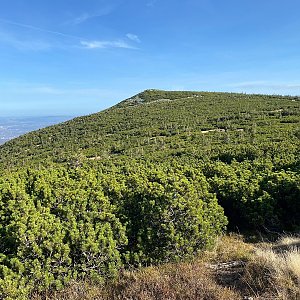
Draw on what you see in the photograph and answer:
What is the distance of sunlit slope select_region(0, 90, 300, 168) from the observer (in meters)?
33.4

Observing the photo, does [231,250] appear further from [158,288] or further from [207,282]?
[158,288]

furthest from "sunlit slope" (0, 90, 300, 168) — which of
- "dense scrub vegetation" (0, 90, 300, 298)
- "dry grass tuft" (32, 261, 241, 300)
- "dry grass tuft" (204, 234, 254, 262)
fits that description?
"dry grass tuft" (32, 261, 241, 300)

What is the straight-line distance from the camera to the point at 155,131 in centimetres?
4441

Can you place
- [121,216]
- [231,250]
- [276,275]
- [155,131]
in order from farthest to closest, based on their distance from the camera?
[155,131] < [231,250] < [121,216] < [276,275]

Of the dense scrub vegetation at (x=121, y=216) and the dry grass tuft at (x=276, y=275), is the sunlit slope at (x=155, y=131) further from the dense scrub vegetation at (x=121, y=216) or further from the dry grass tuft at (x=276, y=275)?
the dry grass tuft at (x=276, y=275)

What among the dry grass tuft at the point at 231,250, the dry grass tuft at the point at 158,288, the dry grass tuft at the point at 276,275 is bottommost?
the dry grass tuft at the point at 231,250

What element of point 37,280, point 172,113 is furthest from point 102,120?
point 37,280

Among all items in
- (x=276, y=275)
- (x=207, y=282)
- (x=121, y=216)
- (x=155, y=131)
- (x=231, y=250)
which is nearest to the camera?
(x=276, y=275)

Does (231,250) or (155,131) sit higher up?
(155,131)

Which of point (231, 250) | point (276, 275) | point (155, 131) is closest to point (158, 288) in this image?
point (276, 275)

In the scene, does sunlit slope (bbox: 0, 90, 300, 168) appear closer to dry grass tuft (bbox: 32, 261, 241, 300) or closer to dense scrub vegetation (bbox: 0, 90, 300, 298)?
dense scrub vegetation (bbox: 0, 90, 300, 298)

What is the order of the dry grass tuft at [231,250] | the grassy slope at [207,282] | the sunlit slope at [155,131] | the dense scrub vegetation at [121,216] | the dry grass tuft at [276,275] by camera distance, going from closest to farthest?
the dry grass tuft at [276,275] < the grassy slope at [207,282] < the dense scrub vegetation at [121,216] < the dry grass tuft at [231,250] < the sunlit slope at [155,131]

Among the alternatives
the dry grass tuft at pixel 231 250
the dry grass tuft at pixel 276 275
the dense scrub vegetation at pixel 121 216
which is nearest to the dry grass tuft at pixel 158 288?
the dense scrub vegetation at pixel 121 216

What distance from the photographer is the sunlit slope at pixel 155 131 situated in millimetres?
33375
